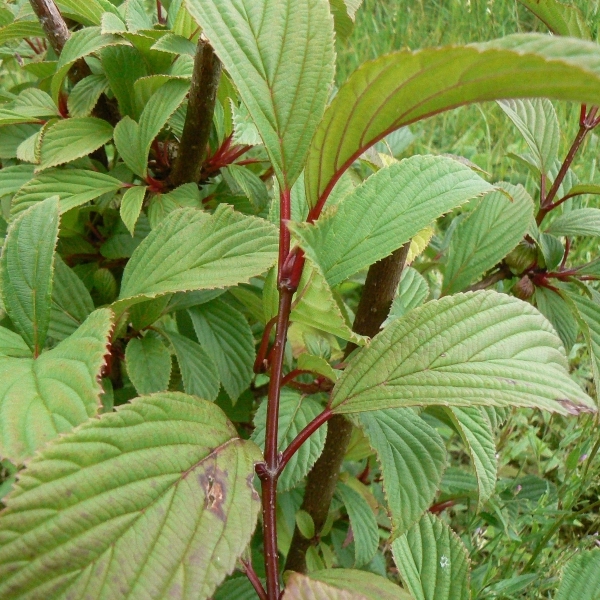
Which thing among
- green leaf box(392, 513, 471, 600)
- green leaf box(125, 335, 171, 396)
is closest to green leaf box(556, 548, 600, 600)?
green leaf box(392, 513, 471, 600)

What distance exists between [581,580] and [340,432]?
347mm

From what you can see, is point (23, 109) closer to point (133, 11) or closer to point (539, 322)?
point (133, 11)

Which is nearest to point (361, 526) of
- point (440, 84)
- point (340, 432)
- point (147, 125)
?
point (340, 432)

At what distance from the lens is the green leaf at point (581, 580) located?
75 cm

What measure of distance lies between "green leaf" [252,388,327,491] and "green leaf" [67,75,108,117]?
47cm

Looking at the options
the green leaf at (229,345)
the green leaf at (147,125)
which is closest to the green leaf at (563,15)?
the green leaf at (147,125)

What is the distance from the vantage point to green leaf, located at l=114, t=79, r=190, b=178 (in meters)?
0.79

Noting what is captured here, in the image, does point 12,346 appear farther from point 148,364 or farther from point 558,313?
point 558,313

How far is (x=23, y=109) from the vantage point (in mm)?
872

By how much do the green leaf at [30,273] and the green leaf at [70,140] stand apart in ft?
0.66

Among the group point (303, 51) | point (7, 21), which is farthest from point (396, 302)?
point (7, 21)

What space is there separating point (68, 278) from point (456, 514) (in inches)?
45.7

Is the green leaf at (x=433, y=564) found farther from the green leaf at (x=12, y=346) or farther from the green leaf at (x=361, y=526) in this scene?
the green leaf at (x=12, y=346)

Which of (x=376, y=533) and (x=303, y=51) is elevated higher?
(x=303, y=51)
